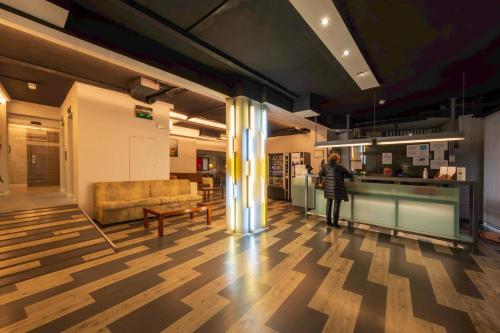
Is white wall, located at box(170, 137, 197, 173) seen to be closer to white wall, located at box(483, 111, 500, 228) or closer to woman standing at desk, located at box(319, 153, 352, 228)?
woman standing at desk, located at box(319, 153, 352, 228)

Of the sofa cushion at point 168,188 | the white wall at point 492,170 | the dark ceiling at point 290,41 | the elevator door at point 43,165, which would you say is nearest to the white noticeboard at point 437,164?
the white wall at point 492,170

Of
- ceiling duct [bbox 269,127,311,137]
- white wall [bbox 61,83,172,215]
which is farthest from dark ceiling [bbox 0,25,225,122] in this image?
ceiling duct [bbox 269,127,311,137]

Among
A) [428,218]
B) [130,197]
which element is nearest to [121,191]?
[130,197]

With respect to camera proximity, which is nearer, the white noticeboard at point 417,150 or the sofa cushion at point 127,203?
the sofa cushion at point 127,203

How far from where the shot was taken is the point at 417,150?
6.03 m

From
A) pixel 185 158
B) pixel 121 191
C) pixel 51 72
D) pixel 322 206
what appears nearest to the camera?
pixel 51 72

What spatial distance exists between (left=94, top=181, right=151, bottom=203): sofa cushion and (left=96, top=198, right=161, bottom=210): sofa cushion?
18 cm

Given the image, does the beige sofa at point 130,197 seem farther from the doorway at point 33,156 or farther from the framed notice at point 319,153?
the framed notice at point 319,153

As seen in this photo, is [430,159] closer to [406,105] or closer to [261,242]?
[406,105]

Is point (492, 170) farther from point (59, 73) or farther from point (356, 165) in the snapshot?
point (59, 73)

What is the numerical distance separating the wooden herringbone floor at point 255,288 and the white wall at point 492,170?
5.71 feet

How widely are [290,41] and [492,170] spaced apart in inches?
219

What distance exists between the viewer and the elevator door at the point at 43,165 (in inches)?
277

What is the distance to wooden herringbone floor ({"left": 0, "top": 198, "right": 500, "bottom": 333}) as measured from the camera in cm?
177
